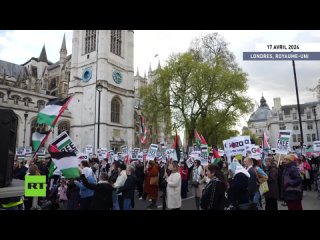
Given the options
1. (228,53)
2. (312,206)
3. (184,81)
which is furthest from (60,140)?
(228,53)

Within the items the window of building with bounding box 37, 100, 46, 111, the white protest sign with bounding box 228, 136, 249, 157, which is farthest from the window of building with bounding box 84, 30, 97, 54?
the white protest sign with bounding box 228, 136, 249, 157

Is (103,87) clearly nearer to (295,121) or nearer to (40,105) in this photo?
(40,105)

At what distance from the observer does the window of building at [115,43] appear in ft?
143

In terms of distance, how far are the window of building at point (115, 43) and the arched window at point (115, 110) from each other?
7.92 m

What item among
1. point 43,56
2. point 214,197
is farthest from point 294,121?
point 214,197

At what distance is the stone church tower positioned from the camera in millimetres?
39312

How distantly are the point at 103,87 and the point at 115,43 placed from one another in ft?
30.2

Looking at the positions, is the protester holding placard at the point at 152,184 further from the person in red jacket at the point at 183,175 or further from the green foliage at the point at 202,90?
the green foliage at the point at 202,90

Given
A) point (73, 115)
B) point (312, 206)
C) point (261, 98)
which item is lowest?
point (312, 206)

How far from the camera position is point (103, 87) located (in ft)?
128
